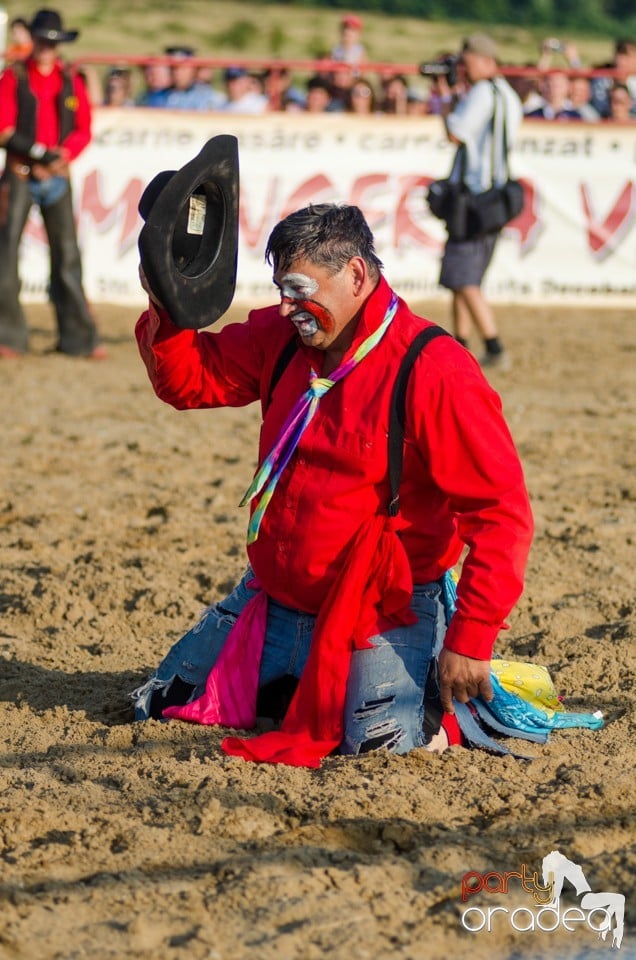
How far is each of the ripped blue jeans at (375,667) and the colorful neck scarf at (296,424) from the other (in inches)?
13.0

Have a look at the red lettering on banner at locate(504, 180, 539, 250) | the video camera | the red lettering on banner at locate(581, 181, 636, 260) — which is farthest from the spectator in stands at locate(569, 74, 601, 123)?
the video camera

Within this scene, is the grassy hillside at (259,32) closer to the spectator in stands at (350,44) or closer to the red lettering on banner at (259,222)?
the spectator in stands at (350,44)

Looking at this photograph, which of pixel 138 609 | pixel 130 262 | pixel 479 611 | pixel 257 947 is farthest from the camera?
pixel 130 262

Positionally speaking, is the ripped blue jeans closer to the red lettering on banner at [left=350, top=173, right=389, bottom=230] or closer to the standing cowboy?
the standing cowboy

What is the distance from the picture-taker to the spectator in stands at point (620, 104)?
505 inches

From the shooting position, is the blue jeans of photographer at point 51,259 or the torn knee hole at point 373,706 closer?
the torn knee hole at point 373,706

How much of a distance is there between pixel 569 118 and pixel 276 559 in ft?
32.5

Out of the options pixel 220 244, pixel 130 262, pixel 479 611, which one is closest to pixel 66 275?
pixel 130 262

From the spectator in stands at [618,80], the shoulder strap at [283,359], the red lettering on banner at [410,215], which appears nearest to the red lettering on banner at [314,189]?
the red lettering on banner at [410,215]

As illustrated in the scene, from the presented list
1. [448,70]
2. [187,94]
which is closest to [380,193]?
[187,94]

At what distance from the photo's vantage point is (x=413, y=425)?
12.1ft

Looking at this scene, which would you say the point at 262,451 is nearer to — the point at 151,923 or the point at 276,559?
the point at 276,559

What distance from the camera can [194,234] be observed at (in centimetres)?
393

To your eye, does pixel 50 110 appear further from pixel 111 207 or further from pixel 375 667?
pixel 375 667
